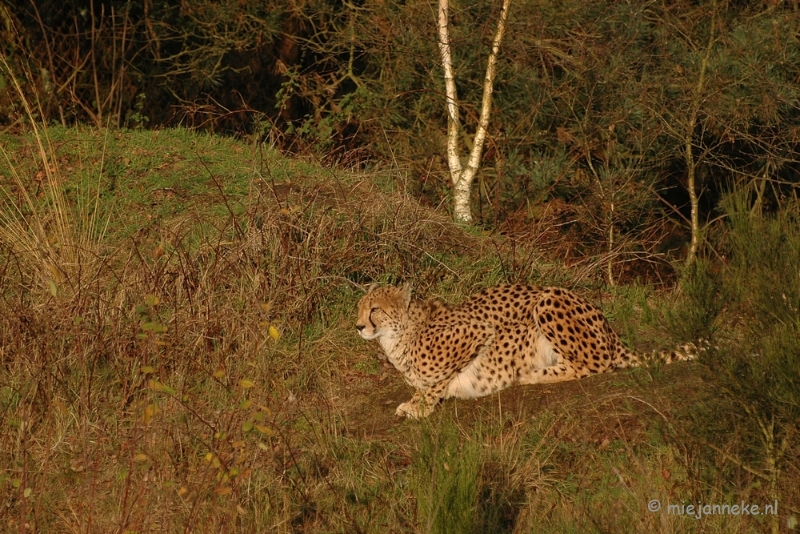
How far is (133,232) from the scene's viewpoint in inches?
348

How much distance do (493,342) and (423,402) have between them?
2.05 ft

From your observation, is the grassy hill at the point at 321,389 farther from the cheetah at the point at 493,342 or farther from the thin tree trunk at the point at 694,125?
the thin tree trunk at the point at 694,125

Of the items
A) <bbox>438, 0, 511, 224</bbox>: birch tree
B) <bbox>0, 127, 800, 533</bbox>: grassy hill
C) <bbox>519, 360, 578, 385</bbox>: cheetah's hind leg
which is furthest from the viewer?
<bbox>438, 0, 511, 224</bbox>: birch tree

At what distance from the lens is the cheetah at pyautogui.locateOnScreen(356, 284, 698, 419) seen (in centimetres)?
700

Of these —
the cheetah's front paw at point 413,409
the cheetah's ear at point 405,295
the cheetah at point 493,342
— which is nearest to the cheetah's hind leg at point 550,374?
the cheetah at point 493,342

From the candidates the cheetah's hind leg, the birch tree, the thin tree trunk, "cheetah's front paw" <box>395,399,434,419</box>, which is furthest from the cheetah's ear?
the thin tree trunk

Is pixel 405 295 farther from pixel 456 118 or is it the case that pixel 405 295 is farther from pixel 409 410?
pixel 456 118

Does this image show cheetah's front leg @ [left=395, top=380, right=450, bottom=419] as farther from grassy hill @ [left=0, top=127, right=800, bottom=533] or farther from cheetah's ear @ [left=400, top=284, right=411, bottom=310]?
cheetah's ear @ [left=400, top=284, right=411, bottom=310]

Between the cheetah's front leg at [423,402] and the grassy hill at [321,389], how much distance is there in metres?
0.10

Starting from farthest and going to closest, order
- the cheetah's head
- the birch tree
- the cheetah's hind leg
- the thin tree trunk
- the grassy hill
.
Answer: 1. the thin tree trunk
2. the birch tree
3. the cheetah's head
4. the cheetah's hind leg
5. the grassy hill

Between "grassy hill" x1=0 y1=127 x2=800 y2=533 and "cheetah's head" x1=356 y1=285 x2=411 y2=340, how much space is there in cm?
44

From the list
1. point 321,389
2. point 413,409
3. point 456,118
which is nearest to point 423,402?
point 413,409

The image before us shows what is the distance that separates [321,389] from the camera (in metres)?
7.19

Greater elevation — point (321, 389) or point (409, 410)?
point (409, 410)
